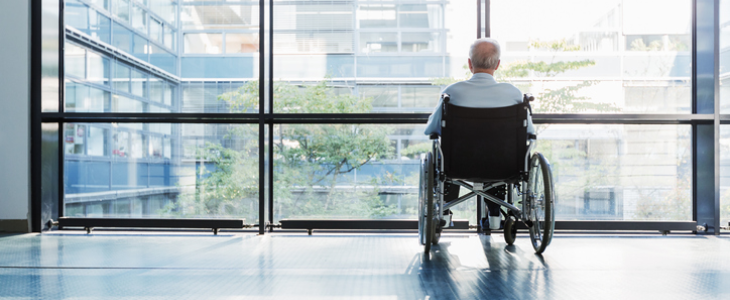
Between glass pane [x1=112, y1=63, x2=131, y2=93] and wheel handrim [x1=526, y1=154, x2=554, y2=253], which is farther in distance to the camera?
glass pane [x1=112, y1=63, x2=131, y2=93]

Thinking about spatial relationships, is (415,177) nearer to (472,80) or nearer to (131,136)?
(472,80)

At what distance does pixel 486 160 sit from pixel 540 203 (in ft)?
1.05

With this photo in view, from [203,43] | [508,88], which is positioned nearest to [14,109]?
[203,43]

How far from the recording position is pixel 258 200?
3.25m

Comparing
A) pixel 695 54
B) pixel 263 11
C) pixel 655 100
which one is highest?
pixel 263 11

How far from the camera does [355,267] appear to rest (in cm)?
222

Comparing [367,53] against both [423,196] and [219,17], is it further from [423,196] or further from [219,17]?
[423,196]

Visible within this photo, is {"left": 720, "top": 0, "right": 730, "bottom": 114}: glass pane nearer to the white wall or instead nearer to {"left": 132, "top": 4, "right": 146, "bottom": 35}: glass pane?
{"left": 132, "top": 4, "right": 146, "bottom": 35}: glass pane

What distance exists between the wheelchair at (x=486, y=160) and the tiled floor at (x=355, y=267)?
0.23 metres

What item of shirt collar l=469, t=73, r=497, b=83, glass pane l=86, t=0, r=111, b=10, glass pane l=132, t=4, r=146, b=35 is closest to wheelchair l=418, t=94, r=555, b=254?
shirt collar l=469, t=73, r=497, b=83

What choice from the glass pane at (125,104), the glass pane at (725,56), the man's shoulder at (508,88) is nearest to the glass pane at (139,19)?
the glass pane at (125,104)

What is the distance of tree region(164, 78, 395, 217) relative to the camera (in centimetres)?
329

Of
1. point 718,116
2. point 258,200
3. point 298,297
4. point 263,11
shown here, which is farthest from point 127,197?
point 718,116

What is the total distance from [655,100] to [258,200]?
8.34 ft
